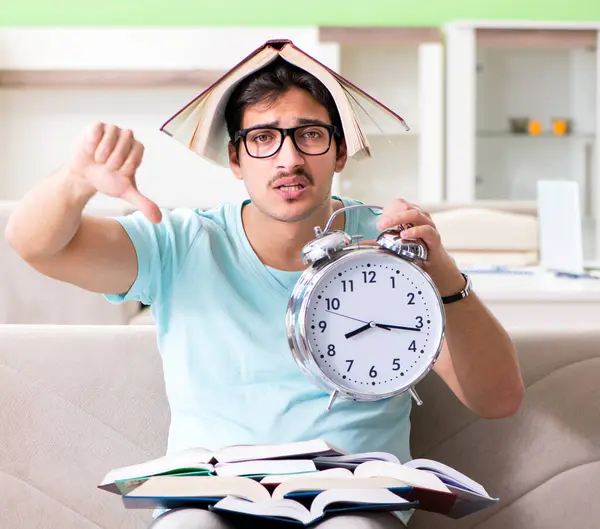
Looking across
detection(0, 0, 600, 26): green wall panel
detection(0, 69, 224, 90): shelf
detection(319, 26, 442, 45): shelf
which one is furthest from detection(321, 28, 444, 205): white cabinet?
detection(0, 69, 224, 90): shelf

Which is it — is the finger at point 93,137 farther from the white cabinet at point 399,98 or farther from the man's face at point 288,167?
the white cabinet at point 399,98

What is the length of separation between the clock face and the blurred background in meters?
4.48

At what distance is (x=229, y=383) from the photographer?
1.52 metres

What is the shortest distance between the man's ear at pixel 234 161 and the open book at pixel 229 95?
0.09ft

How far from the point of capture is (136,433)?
171 centimetres

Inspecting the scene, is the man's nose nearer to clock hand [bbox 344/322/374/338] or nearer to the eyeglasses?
the eyeglasses

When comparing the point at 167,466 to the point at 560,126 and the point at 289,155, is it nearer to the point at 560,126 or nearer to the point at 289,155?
the point at 289,155

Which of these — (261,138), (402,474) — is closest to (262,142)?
(261,138)

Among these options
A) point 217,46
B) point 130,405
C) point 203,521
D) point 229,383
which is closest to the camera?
point 203,521

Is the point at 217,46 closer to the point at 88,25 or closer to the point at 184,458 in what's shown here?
the point at 88,25

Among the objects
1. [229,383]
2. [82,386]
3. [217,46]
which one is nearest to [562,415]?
[229,383]

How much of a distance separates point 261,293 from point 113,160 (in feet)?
1.21

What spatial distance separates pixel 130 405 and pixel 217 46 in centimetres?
451

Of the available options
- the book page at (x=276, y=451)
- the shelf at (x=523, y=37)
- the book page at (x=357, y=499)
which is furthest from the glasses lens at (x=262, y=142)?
the shelf at (x=523, y=37)
